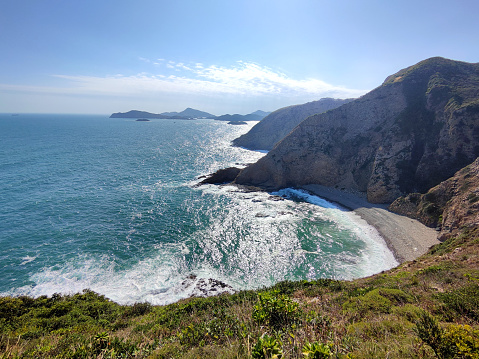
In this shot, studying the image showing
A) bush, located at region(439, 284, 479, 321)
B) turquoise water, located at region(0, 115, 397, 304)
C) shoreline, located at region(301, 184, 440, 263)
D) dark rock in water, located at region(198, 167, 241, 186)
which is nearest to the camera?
bush, located at region(439, 284, 479, 321)

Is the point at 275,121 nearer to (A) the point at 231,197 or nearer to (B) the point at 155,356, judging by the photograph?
(A) the point at 231,197

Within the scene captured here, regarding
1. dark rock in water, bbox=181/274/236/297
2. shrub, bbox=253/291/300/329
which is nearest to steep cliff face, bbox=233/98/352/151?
dark rock in water, bbox=181/274/236/297

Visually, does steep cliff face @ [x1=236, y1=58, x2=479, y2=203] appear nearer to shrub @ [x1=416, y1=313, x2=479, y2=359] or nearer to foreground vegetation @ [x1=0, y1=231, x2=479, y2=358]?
foreground vegetation @ [x1=0, y1=231, x2=479, y2=358]

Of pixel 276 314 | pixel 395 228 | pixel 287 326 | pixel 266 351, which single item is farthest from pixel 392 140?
pixel 266 351

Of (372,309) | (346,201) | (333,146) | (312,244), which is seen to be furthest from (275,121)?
(372,309)

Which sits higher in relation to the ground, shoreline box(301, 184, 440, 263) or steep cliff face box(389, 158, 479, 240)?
steep cliff face box(389, 158, 479, 240)

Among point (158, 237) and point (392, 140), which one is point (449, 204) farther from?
point (158, 237)

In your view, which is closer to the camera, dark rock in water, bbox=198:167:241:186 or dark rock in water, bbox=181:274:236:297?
dark rock in water, bbox=181:274:236:297
